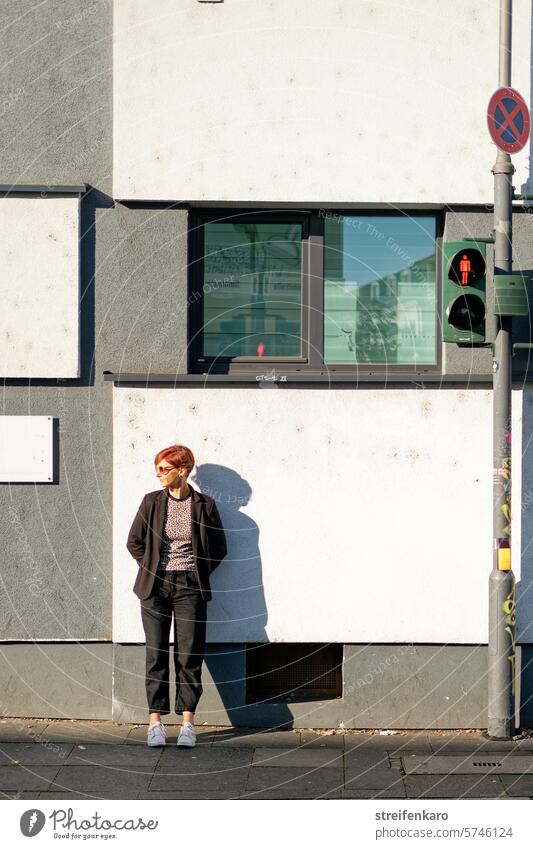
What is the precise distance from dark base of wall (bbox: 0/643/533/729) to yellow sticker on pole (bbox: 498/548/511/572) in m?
0.76

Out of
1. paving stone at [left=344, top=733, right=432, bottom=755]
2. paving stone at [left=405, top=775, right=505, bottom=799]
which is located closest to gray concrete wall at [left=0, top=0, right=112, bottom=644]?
paving stone at [left=344, top=733, right=432, bottom=755]

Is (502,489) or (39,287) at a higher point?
(39,287)

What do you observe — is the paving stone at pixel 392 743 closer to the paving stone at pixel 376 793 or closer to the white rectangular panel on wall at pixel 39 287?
the paving stone at pixel 376 793

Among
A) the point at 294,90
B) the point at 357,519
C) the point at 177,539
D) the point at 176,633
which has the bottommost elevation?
the point at 176,633

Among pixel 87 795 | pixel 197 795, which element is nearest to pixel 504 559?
pixel 197 795

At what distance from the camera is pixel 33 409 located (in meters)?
8.25

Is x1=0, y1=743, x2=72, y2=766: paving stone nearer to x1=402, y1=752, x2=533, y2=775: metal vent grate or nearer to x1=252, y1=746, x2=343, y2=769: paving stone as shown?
x1=252, y1=746, x2=343, y2=769: paving stone

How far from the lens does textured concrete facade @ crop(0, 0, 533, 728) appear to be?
8.20 meters

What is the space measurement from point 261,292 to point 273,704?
3.08 m

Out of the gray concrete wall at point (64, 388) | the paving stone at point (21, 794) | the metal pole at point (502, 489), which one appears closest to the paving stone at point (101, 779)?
the paving stone at point (21, 794)

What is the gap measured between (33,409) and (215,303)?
1571mm

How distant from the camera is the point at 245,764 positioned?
7.25 meters

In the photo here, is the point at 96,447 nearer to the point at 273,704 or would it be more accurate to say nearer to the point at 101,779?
the point at 273,704

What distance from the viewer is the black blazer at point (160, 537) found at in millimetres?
7832
